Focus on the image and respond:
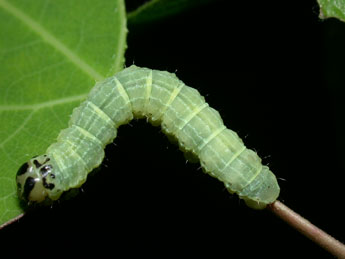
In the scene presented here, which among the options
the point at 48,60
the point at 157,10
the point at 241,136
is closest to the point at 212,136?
the point at 241,136

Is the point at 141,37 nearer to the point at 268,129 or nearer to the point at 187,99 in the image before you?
the point at 187,99

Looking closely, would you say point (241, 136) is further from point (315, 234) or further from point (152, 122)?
point (315, 234)

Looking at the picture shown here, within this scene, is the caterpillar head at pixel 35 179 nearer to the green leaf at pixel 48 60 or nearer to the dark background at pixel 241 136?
the green leaf at pixel 48 60

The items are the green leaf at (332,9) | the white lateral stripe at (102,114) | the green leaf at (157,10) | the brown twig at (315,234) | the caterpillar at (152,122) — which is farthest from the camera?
the green leaf at (157,10)

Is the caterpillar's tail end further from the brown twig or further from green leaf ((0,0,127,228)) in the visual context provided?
green leaf ((0,0,127,228))

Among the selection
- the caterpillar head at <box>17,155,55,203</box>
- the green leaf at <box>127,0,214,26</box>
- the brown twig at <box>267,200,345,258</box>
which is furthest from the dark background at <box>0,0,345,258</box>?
the brown twig at <box>267,200,345,258</box>

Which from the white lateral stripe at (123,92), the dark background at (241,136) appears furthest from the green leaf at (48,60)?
the dark background at (241,136)
